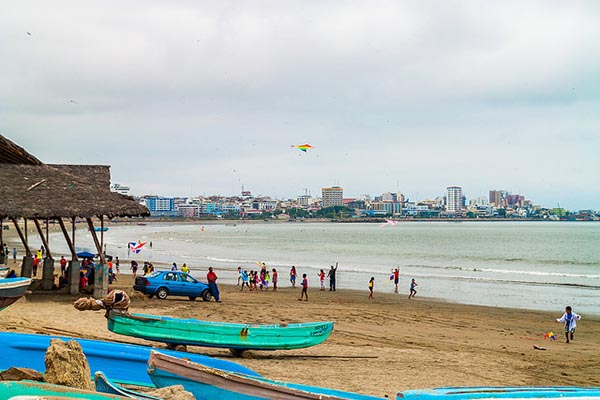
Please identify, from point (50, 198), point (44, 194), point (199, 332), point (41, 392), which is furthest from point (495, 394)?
point (44, 194)

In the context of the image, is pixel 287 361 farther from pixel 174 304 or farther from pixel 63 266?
pixel 63 266

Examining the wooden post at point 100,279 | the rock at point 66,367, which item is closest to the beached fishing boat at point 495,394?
the rock at point 66,367

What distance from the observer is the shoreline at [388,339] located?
12516mm

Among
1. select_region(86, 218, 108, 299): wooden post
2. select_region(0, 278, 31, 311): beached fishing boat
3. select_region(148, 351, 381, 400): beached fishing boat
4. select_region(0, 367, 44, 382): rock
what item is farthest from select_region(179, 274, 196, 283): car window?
select_region(0, 367, 44, 382): rock

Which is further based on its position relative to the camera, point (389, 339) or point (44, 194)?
point (44, 194)

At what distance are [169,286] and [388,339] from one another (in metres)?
9.34

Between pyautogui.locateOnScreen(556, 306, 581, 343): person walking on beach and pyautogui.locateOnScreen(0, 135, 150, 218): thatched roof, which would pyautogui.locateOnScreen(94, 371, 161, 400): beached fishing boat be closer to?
pyautogui.locateOnScreen(0, 135, 150, 218): thatched roof

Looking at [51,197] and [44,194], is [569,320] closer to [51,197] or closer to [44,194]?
[51,197]

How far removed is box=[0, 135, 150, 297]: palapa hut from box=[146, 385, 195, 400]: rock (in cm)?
1324

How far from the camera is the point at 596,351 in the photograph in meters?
17.2

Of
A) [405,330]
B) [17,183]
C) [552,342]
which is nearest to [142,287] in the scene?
[17,183]

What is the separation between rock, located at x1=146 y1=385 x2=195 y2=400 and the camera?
24.4ft

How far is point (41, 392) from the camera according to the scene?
20.2 ft

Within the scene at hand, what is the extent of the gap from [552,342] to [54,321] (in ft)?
45.7
